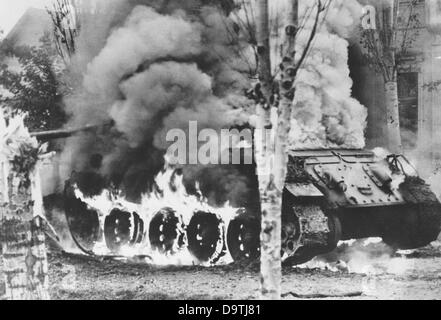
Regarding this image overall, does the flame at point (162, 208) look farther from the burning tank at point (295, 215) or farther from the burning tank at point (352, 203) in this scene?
the burning tank at point (352, 203)

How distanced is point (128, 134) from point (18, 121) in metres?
1.19

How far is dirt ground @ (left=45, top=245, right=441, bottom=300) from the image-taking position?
22.0 feet

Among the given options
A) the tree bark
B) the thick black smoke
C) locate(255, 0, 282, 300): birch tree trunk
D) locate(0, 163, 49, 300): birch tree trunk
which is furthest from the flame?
the tree bark

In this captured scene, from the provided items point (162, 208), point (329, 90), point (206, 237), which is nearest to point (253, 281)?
point (206, 237)

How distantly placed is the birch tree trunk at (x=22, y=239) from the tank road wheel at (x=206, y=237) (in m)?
1.56

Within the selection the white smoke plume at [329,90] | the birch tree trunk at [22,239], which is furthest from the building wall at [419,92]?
the birch tree trunk at [22,239]

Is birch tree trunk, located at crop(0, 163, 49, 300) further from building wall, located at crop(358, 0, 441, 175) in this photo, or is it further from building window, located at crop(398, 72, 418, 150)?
building window, located at crop(398, 72, 418, 150)

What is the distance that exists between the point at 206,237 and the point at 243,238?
372mm

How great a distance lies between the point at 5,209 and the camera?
695 cm

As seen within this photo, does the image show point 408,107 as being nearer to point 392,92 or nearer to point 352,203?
point 392,92

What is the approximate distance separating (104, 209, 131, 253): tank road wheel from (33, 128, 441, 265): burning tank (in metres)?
0.01

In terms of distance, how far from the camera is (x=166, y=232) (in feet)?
22.3

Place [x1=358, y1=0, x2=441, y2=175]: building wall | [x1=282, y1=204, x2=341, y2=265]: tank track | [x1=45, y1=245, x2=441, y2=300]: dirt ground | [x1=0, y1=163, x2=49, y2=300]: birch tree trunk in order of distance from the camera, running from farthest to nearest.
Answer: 1. [x1=0, y1=163, x2=49, y2=300]: birch tree trunk
2. [x1=358, y1=0, x2=441, y2=175]: building wall
3. [x1=45, y1=245, x2=441, y2=300]: dirt ground
4. [x1=282, y1=204, x2=341, y2=265]: tank track

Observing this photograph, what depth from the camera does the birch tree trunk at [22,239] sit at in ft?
22.7
